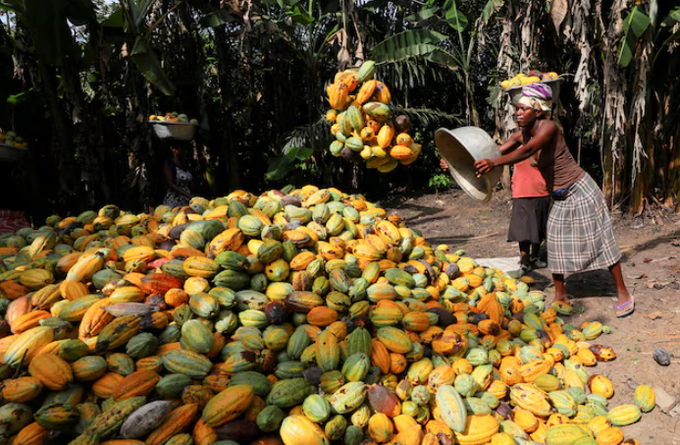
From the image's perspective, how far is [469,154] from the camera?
10.1 feet

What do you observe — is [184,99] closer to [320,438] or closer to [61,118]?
[61,118]

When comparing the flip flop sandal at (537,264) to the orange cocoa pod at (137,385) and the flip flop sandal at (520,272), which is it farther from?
the orange cocoa pod at (137,385)

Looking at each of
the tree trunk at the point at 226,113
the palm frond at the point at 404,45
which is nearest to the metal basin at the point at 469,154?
the palm frond at the point at 404,45

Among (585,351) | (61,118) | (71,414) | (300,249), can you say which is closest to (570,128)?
(585,351)

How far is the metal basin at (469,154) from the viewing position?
2738 mm

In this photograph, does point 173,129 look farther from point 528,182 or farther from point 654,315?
point 654,315

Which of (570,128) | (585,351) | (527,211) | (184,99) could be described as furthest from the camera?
(570,128)

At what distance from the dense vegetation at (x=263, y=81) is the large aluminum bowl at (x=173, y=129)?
25.2 inches

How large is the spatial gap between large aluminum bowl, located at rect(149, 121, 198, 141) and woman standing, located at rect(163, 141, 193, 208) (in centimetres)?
73

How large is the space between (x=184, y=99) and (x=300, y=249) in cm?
671

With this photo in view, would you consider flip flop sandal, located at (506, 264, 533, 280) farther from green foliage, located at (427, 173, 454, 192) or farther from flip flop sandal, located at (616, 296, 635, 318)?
green foliage, located at (427, 173, 454, 192)

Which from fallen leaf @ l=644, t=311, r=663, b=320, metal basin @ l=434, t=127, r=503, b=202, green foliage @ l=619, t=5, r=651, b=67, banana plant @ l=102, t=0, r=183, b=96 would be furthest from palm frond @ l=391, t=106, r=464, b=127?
fallen leaf @ l=644, t=311, r=663, b=320

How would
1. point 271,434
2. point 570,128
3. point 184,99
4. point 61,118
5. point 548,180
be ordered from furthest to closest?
point 570,128 → point 184,99 → point 61,118 → point 548,180 → point 271,434

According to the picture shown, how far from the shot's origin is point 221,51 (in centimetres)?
760
